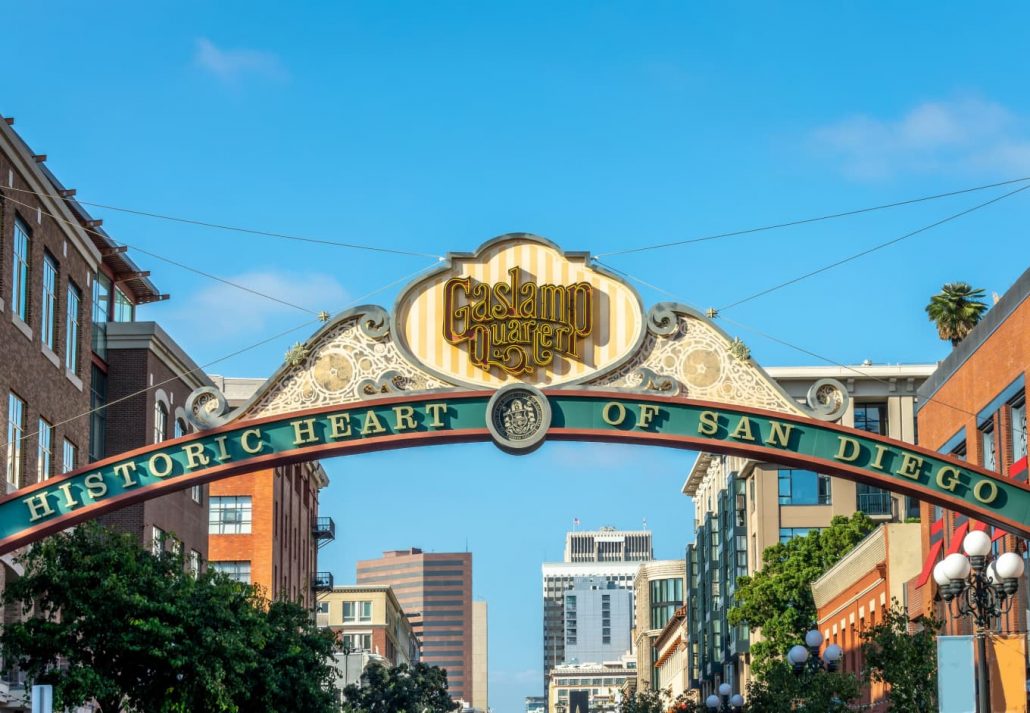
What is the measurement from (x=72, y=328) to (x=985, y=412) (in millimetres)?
22515

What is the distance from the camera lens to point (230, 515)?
8125cm

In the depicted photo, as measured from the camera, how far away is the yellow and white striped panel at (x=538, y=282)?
2562 centimetres

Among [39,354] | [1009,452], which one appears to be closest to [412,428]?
[1009,452]

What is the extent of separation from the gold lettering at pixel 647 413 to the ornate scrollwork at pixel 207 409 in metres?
5.62

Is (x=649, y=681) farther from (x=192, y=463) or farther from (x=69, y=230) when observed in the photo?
(x=192, y=463)

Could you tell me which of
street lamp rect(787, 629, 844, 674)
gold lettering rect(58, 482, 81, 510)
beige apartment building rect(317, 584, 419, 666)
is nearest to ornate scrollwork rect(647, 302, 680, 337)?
gold lettering rect(58, 482, 81, 510)

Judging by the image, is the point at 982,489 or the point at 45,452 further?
the point at 45,452

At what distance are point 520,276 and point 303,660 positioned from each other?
23.2 meters

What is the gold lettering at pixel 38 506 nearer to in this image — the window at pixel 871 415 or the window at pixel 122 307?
the window at pixel 122 307

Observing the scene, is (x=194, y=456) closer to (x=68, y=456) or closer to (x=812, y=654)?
(x=812, y=654)

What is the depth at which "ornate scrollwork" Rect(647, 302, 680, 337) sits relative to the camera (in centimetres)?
2584

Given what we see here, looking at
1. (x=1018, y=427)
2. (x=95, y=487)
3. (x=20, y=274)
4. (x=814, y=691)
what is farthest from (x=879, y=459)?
(x=20, y=274)

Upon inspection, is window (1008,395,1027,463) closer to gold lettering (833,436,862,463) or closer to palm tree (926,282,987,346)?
gold lettering (833,436,862,463)

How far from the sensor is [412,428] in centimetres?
2512
